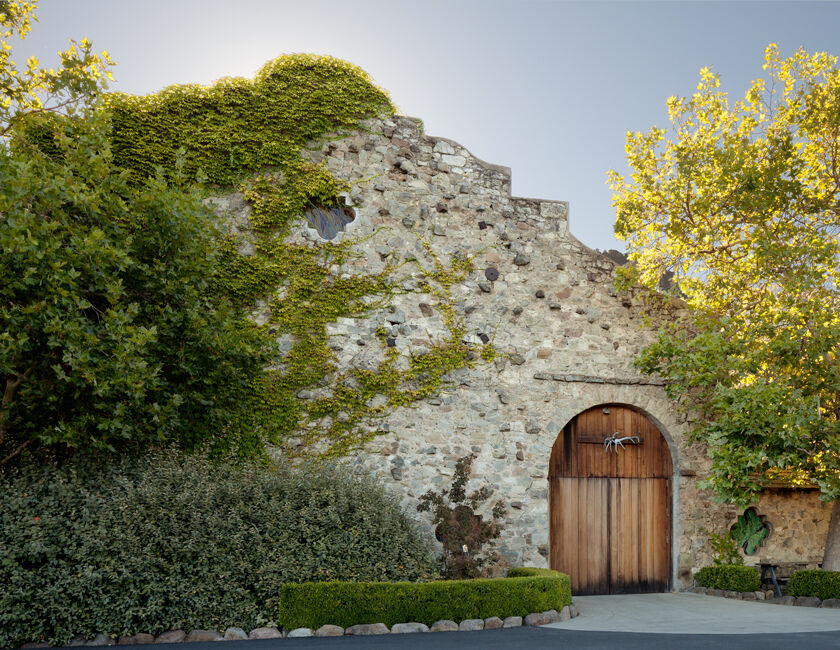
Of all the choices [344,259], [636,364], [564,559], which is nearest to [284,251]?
[344,259]

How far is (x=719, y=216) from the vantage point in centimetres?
1059

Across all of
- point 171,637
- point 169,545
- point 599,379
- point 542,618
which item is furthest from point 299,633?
point 599,379

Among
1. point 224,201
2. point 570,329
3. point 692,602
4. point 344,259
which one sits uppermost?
point 224,201

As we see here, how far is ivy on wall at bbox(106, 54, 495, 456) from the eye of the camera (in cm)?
960

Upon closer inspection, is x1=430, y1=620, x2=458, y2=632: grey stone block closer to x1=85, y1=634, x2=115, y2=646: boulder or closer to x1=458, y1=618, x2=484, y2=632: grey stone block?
x1=458, y1=618, x2=484, y2=632: grey stone block

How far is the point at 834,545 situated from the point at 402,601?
7.06 metres

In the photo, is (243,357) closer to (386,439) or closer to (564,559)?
(386,439)

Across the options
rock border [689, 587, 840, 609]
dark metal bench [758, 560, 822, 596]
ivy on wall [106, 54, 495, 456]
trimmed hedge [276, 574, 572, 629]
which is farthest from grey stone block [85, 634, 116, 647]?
dark metal bench [758, 560, 822, 596]

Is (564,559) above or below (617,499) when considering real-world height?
below

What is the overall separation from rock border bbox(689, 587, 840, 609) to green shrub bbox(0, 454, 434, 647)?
4.99 m

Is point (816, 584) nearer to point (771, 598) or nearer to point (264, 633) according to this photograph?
point (771, 598)

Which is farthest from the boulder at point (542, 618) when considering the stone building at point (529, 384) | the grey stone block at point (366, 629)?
the stone building at point (529, 384)

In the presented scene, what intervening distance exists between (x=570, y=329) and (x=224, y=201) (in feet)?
18.4

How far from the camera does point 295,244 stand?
9969 mm
